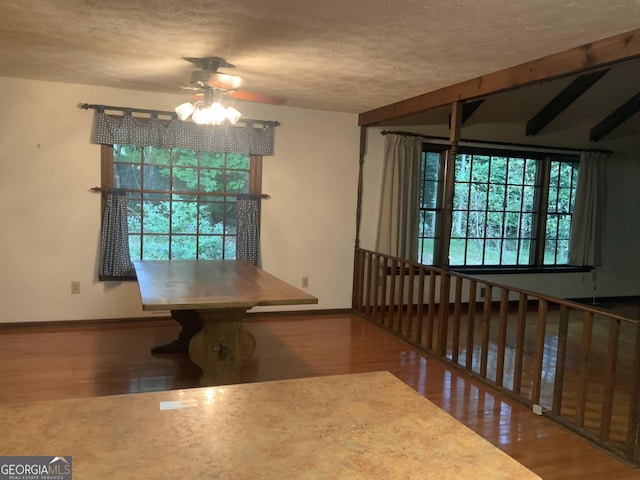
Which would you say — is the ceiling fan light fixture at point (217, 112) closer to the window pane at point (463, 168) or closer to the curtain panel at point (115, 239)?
the curtain panel at point (115, 239)

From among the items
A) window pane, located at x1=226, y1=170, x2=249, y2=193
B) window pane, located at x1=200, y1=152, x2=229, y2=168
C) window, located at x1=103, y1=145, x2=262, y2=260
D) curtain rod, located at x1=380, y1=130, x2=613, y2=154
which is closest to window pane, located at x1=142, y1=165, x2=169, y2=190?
window, located at x1=103, y1=145, x2=262, y2=260

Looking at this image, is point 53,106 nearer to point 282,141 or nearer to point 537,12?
point 282,141

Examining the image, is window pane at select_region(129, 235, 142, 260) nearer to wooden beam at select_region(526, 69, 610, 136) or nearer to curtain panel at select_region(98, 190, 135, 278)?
curtain panel at select_region(98, 190, 135, 278)

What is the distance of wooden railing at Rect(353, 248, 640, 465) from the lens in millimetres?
2820

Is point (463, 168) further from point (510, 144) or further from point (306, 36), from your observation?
point (306, 36)

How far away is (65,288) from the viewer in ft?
15.8

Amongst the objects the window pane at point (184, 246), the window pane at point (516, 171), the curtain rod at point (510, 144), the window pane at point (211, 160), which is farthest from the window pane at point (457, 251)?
the window pane at point (184, 246)

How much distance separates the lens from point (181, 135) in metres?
4.95

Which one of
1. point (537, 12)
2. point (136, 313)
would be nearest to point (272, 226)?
point (136, 313)

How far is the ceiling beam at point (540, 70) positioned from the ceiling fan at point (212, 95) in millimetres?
1507

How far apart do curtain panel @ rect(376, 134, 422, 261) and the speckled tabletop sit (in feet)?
14.8

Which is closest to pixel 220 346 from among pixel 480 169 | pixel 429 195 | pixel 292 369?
pixel 292 369

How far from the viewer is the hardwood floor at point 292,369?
2814 mm

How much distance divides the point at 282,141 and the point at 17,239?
104 inches
